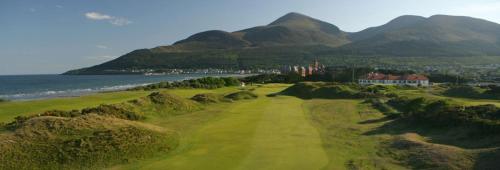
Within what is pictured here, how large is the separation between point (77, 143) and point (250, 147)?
26.9 feet

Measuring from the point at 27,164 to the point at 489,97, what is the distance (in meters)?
53.2

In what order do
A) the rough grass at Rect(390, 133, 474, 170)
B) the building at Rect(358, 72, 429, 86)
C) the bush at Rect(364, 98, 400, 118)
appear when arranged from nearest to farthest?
the rough grass at Rect(390, 133, 474, 170) → the bush at Rect(364, 98, 400, 118) → the building at Rect(358, 72, 429, 86)

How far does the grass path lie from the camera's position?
20.0 m

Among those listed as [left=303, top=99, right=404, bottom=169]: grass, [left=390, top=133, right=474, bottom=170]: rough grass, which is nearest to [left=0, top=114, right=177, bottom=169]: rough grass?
[left=303, top=99, right=404, bottom=169]: grass

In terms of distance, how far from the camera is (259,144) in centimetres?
2430

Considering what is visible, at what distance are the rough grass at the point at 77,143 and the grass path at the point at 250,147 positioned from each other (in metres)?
1.48

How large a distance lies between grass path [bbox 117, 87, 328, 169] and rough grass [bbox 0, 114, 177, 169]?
1482 millimetres

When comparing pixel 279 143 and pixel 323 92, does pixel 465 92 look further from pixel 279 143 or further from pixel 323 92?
pixel 279 143

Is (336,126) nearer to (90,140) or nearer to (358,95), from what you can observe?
(90,140)

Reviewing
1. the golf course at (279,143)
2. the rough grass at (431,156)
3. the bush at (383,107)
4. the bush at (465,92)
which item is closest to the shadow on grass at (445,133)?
the golf course at (279,143)

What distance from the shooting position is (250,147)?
23.5 meters

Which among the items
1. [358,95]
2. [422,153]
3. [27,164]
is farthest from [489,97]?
[27,164]

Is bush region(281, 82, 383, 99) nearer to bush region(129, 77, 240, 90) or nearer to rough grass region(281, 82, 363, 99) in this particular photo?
rough grass region(281, 82, 363, 99)

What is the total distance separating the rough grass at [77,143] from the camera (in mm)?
20719
